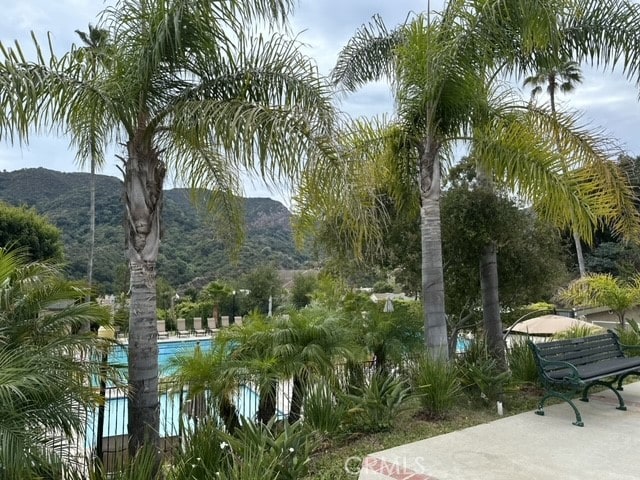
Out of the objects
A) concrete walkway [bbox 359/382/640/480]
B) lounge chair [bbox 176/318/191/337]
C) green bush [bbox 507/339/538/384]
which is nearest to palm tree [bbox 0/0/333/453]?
concrete walkway [bbox 359/382/640/480]

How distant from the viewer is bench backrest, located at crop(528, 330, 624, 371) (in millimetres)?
5828

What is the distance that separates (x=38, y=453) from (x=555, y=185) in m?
6.31

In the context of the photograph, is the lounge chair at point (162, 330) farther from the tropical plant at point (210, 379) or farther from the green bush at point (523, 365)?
the green bush at point (523, 365)

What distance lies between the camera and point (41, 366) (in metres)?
3.66

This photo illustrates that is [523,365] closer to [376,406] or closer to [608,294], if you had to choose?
[376,406]

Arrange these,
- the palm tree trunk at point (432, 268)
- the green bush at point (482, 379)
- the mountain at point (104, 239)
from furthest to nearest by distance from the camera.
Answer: the mountain at point (104, 239) < the palm tree trunk at point (432, 268) < the green bush at point (482, 379)

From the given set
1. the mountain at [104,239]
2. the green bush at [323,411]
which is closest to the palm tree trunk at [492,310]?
the green bush at [323,411]

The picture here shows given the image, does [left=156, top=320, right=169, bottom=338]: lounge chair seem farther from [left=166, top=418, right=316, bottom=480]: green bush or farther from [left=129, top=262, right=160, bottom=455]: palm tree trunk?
[left=166, top=418, right=316, bottom=480]: green bush

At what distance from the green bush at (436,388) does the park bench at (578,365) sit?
1070 millimetres

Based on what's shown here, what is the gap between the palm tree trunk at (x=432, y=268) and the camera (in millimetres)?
6746

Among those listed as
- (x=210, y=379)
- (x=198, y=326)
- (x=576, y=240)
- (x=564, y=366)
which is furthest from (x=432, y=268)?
→ (x=198, y=326)

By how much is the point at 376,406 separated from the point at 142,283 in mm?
2962

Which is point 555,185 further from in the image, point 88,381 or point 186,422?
point 88,381

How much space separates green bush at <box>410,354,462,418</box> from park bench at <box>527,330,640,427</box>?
3.51 feet
